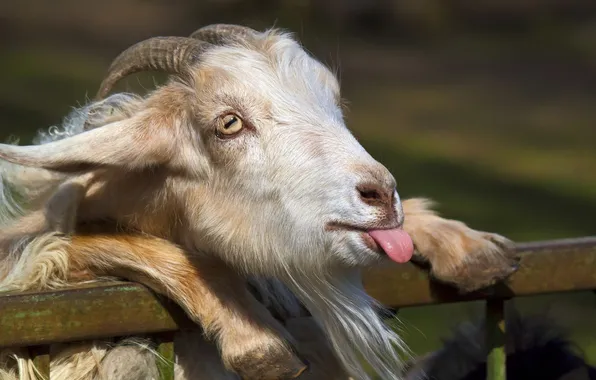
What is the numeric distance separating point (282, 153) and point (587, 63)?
1276 centimetres

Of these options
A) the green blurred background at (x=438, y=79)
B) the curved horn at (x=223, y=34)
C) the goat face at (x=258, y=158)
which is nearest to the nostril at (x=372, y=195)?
the goat face at (x=258, y=158)

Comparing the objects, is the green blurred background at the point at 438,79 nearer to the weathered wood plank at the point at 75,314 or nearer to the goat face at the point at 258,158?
the goat face at the point at 258,158

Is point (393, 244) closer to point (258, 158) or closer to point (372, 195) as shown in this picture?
point (372, 195)

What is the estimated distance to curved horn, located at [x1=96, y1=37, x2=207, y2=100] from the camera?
3.34 metres

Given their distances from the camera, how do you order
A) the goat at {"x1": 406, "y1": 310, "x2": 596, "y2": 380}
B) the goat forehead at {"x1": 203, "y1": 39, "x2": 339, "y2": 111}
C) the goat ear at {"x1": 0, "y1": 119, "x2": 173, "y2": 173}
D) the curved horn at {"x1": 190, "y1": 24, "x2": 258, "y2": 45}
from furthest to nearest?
the goat at {"x1": 406, "y1": 310, "x2": 596, "y2": 380}, the curved horn at {"x1": 190, "y1": 24, "x2": 258, "y2": 45}, the goat forehead at {"x1": 203, "y1": 39, "x2": 339, "y2": 111}, the goat ear at {"x1": 0, "y1": 119, "x2": 173, "y2": 173}

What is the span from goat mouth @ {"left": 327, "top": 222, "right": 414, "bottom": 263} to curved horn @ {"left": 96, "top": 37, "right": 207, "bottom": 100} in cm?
73

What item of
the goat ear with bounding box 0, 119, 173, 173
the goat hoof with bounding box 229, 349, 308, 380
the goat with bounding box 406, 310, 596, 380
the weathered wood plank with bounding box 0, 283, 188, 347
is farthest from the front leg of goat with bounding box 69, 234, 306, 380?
the goat with bounding box 406, 310, 596, 380

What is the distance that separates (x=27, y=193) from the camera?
3.45 m

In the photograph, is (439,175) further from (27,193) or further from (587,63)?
(27,193)

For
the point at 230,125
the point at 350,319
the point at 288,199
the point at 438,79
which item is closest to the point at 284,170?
the point at 288,199

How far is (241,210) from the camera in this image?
126 inches

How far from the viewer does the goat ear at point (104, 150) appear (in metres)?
3.11

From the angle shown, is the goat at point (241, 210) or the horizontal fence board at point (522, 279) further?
the horizontal fence board at point (522, 279)

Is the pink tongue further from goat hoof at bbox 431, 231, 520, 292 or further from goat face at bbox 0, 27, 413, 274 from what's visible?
goat hoof at bbox 431, 231, 520, 292
